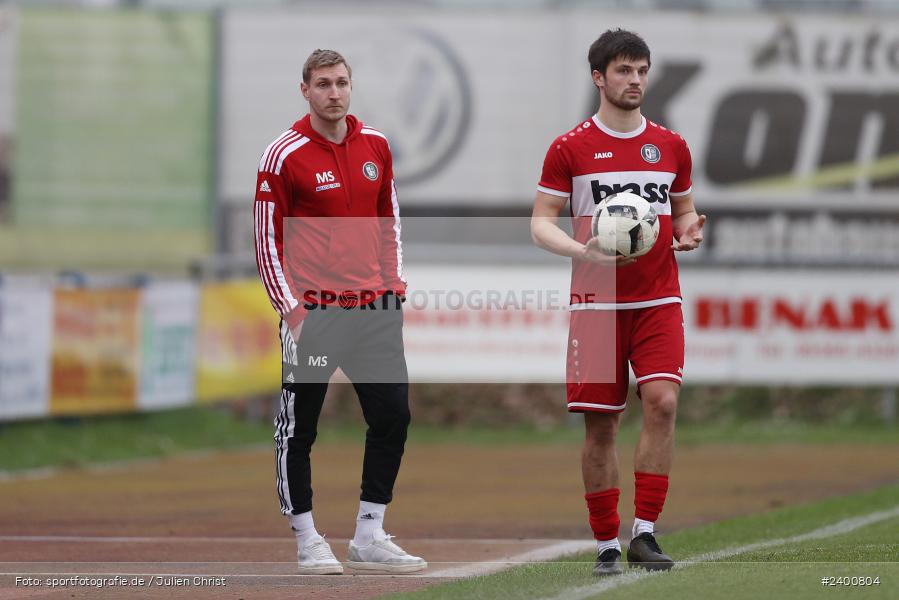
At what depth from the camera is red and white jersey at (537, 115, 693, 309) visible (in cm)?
777

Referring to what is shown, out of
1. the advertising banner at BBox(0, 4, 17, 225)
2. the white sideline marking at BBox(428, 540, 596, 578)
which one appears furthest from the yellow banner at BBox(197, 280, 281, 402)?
the white sideline marking at BBox(428, 540, 596, 578)

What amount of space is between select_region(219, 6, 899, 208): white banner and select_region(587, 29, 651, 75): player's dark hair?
17.5 metres

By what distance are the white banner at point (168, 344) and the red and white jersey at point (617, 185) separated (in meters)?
11.2

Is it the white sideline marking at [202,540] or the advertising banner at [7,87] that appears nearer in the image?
the white sideline marking at [202,540]

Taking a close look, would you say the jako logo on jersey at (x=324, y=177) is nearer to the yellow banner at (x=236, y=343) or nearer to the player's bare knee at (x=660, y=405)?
the player's bare knee at (x=660, y=405)

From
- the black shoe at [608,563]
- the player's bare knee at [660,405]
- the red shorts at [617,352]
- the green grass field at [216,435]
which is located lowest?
the green grass field at [216,435]

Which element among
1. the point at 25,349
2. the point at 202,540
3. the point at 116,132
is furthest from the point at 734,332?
the point at 202,540

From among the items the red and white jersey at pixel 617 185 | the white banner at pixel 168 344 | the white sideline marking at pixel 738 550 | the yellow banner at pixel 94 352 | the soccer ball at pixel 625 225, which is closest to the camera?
the white sideline marking at pixel 738 550

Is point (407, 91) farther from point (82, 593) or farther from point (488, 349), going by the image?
point (82, 593)

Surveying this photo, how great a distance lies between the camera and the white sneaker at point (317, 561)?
26.7 feet

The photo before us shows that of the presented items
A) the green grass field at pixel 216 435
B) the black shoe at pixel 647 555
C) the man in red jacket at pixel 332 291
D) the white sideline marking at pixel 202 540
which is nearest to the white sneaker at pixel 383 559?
the man in red jacket at pixel 332 291

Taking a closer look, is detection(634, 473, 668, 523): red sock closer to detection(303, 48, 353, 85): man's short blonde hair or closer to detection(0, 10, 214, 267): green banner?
detection(303, 48, 353, 85): man's short blonde hair

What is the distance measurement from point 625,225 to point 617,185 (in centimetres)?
37

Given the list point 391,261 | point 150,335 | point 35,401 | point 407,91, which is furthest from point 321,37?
point 391,261
